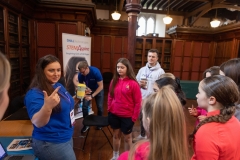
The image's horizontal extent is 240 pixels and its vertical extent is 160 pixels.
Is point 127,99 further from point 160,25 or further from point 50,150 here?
point 160,25

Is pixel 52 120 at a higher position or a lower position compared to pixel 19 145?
higher

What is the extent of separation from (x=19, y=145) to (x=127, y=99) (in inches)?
46.0

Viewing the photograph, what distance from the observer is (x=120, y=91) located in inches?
78.8

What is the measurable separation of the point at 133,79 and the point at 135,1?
1.30m

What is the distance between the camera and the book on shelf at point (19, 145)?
1391mm

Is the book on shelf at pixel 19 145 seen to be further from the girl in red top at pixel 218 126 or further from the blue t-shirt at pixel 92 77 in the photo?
the blue t-shirt at pixel 92 77

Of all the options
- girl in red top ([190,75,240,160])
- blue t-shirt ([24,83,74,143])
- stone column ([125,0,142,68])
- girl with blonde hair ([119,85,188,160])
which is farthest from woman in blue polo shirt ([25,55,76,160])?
stone column ([125,0,142,68])

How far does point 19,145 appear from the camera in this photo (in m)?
1.45

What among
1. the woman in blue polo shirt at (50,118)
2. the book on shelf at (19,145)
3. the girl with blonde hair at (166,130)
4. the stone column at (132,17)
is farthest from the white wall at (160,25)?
the girl with blonde hair at (166,130)

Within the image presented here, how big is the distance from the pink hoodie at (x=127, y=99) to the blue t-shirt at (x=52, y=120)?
76 centimetres

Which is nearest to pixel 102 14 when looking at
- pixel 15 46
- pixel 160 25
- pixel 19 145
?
pixel 160 25

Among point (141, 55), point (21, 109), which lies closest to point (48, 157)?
point (21, 109)

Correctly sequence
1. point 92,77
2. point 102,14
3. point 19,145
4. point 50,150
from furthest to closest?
1. point 102,14
2. point 92,77
3. point 19,145
4. point 50,150

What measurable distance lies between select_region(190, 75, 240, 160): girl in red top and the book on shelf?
1322 millimetres
